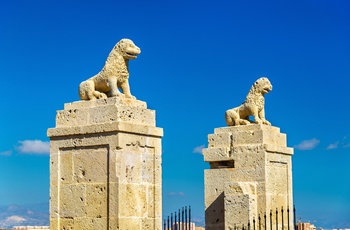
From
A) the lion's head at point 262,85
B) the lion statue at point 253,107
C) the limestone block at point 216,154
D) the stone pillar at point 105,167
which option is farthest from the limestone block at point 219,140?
the stone pillar at point 105,167

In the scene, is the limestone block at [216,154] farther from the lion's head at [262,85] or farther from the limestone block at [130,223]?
the limestone block at [130,223]

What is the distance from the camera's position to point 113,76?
13.7 m

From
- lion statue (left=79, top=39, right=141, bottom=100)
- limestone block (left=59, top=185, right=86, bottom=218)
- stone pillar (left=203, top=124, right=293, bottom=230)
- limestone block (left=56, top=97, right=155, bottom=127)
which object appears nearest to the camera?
limestone block (left=56, top=97, right=155, bottom=127)

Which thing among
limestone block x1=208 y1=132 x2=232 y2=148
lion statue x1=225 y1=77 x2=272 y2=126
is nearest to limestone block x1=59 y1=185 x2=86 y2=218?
limestone block x1=208 y1=132 x2=232 y2=148

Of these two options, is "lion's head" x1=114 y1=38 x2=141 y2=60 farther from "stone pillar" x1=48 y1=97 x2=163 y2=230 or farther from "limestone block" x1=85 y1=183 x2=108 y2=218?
"limestone block" x1=85 y1=183 x2=108 y2=218

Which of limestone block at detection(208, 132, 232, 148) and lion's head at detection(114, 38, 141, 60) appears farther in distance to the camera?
limestone block at detection(208, 132, 232, 148)

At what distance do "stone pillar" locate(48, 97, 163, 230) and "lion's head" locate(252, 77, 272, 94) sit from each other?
229 inches

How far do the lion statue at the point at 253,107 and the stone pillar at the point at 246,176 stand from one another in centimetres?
25

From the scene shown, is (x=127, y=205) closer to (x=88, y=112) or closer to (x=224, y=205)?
(x=88, y=112)

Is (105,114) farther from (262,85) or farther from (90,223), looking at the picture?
(262,85)

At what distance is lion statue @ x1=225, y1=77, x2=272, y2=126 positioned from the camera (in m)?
18.9

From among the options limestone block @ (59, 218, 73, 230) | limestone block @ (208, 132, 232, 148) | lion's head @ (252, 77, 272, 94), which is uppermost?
lion's head @ (252, 77, 272, 94)

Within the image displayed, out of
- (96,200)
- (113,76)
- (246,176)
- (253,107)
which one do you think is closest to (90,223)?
(96,200)

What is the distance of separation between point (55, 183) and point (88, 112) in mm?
1451
